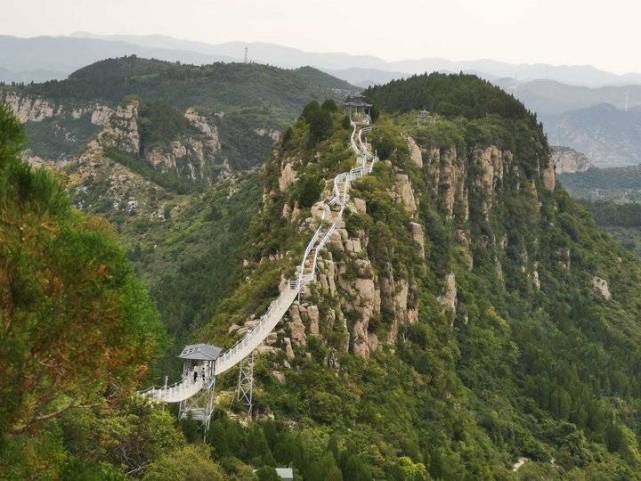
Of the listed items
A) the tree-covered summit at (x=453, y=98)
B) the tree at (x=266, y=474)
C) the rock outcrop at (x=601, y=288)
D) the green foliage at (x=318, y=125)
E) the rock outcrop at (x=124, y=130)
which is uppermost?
the tree-covered summit at (x=453, y=98)

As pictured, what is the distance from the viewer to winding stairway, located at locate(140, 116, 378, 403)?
126 feet

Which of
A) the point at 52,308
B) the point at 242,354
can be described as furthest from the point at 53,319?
the point at 242,354

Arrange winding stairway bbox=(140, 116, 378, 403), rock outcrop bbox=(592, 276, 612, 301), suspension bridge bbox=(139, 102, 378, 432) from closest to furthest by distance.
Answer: suspension bridge bbox=(139, 102, 378, 432) < winding stairway bbox=(140, 116, 378, 403) < rock outcrop bbox=(592, 276, 612, 301)

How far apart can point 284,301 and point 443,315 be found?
20.6 meters

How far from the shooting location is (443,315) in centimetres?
6588

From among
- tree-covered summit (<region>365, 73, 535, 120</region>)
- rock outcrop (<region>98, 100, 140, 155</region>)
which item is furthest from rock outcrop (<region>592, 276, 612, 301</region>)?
rock outcrop (<region>98, 100, 140, 155</region>)

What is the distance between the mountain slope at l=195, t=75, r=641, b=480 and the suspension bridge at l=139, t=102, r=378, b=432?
68 centimetres

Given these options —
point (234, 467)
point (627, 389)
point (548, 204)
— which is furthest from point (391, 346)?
point (548, 204)

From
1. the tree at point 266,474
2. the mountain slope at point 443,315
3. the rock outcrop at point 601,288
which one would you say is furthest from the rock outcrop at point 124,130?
the tree at point 266,474

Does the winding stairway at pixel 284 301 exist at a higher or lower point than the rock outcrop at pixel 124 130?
higher

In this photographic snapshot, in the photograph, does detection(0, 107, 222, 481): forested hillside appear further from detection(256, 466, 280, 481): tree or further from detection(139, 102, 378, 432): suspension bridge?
detection(139, 102, 378, 432): suspension bridge

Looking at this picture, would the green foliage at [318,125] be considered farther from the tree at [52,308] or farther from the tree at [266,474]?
the tree at [52,308]

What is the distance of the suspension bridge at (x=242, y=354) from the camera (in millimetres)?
37750

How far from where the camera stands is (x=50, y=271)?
21281 mm
